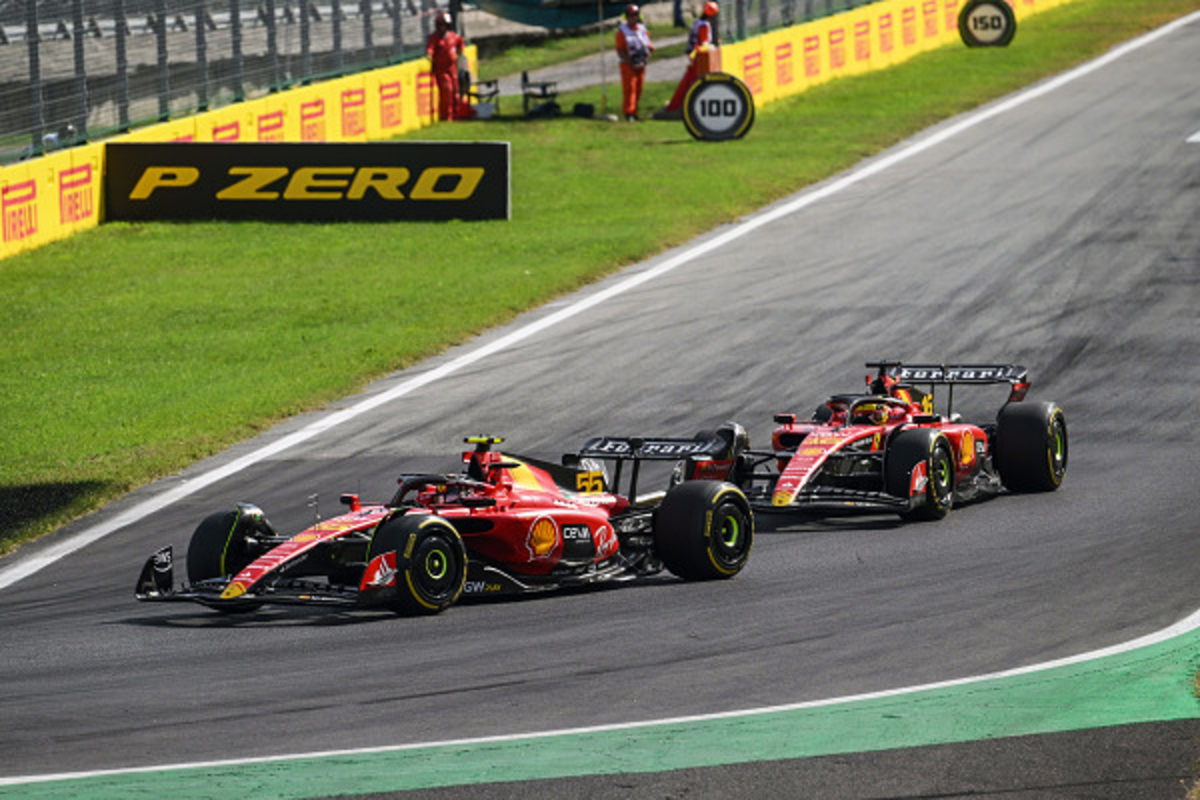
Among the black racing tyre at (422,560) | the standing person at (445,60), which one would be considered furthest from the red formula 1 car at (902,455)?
the standing person at (445,60)

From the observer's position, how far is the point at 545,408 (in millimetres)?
19031

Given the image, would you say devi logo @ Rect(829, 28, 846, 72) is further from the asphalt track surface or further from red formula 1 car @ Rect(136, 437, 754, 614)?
red formula 1 car @ Rect(136, 437, 754, 614)

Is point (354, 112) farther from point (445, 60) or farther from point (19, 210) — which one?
point (19, 210)

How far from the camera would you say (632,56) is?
3531cm

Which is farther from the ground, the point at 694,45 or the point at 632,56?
the point at 694,45

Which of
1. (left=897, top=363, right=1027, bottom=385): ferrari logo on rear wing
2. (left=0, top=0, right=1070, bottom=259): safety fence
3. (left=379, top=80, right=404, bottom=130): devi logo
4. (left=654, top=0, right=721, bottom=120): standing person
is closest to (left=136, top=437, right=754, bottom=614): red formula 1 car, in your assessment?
(left=897, top=363, right=1027, bottom=385): ferrari logo on rear wing

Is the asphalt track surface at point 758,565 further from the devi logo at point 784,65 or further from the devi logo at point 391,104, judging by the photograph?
the devi logo at point 784,65

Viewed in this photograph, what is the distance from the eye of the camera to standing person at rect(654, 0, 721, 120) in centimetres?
3531

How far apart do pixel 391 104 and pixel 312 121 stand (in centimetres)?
280

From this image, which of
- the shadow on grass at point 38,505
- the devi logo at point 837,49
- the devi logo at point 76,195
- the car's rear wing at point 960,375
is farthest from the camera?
the devi logo at point 837,49

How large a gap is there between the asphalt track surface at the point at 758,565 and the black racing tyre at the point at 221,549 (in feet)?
1.01

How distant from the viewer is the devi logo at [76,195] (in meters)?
28.0

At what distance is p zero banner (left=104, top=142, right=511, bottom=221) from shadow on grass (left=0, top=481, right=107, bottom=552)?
11911mm

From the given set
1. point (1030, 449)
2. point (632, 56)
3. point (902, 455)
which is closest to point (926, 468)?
point (902, 455)
